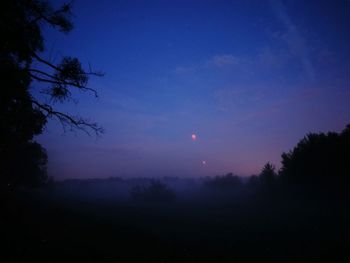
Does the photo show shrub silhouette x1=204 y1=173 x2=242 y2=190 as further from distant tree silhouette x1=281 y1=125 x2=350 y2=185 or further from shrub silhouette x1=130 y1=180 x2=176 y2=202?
distant tree silhouette x1=281 y1=125 x2=350 y2=185

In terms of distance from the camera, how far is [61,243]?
14.7 metres

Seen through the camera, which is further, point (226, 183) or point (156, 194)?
point (226, 183)

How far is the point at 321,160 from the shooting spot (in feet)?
158

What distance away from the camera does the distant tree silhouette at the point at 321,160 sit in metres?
45.1

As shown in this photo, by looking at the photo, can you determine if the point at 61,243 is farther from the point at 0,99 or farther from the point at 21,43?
the point at 21,43

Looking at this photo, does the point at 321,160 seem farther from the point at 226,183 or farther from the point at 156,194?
the point at 226,183

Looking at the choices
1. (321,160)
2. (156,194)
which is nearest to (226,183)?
(156,194)

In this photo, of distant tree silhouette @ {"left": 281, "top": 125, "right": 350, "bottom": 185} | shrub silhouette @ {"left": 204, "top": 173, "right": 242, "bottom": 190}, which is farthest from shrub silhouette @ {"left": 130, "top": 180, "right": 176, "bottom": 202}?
shrub silhouette @ {"left": 204, "top": 173, "right": 242, "bottom": 190}

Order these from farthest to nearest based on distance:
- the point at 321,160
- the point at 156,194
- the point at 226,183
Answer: the point at 226,183 → the point at 156,194 → the point at 321,160

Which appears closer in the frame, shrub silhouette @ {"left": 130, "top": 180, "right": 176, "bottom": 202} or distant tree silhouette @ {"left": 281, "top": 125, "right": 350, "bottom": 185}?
distant tree silhouette @ {"left": 281, "top": 125, "right": 350, "bottom": 185}

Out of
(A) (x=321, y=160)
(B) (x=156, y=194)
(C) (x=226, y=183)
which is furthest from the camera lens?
(C) (x=226, y=183)

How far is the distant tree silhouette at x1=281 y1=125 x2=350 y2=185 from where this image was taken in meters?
45.1

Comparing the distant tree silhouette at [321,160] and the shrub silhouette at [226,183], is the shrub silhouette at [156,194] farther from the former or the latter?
the shrub silhouette at [226,183]

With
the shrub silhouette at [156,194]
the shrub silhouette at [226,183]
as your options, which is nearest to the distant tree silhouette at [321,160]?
the shrub silhouette at [156,194]
